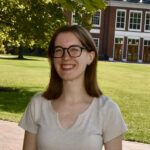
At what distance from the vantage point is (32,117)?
8.43ft

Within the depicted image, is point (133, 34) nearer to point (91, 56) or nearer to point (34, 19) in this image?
point (34, 19)

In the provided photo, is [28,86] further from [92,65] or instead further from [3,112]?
[92,65]

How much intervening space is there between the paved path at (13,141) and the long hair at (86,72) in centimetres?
518

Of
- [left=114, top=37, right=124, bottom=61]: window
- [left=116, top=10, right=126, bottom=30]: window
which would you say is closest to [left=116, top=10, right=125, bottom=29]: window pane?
[left=116, top=10, right=126, bottom=30]: window

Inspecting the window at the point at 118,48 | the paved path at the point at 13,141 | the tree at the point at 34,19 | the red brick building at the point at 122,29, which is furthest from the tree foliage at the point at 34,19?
the window at the point at 118,48

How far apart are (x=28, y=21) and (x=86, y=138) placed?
45.6 feet

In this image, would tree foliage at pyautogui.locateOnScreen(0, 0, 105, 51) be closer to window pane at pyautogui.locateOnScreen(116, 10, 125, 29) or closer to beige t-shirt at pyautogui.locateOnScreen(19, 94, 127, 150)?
beige t-shirt at pyautogui.locateOnScreen(19, 94, 127, 150)

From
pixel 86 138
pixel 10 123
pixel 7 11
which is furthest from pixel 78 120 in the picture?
pixel 7 11

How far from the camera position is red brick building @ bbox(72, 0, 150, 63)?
5822 cm

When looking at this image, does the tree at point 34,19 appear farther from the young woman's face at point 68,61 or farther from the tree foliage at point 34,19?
the young woman's face at point 68,61

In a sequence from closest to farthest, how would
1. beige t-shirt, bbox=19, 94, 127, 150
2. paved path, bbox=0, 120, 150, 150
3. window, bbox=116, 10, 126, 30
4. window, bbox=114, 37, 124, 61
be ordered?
beige t-shirt, bbox=19, 94, 127, 150, paved path, bbox=0, 120, 150, 150, window, bbox=114, 37, 124, 61, window, bbox=116, 10, 126, 30

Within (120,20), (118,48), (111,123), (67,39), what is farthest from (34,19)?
(120,20)

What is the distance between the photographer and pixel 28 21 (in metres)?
16.1

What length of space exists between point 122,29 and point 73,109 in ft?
186
